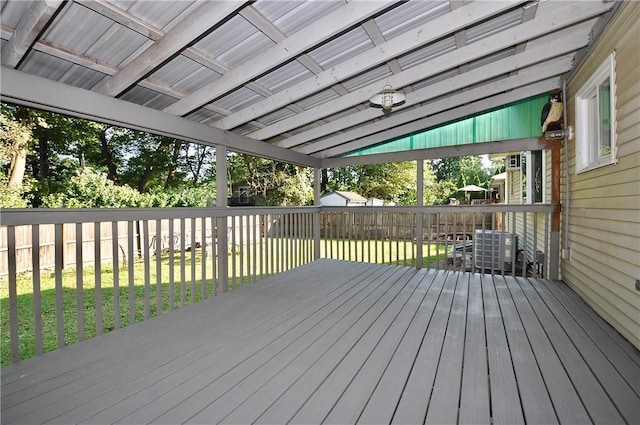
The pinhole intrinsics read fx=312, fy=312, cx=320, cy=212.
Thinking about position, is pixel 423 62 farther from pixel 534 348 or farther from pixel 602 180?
pixel 534 348

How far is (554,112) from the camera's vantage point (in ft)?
13.3

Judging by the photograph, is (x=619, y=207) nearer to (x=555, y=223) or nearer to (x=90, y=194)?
(x=555, y=223)

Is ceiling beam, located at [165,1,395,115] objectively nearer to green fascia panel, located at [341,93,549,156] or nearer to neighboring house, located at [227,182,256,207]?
green fascia panel, located at [341,93,549,156]

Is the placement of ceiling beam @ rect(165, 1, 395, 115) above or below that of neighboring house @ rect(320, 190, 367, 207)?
above

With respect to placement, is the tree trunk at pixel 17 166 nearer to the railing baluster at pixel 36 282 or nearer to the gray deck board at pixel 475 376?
the railing baluster at pixel 36 282

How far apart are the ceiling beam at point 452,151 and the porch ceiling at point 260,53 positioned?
74 cm

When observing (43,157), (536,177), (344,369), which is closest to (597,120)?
(536,177)

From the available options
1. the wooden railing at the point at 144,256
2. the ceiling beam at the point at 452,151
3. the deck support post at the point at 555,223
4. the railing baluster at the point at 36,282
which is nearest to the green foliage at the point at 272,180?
the wooden railing at the point at 144,256

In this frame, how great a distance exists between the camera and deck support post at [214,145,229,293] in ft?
12.6

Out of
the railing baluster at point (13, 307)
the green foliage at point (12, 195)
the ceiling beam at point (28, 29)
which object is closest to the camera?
the ceiling beam at point (28, 29)

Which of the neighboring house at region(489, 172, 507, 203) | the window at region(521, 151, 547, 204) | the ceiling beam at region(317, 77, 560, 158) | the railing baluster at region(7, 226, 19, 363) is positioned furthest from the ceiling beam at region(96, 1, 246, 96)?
the neighboring house at region(489, 172, 507, 203)

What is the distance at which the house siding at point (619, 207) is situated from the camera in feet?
7.55

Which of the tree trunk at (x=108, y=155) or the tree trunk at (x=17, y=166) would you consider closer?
the tree trunk at (x=17, y=166)

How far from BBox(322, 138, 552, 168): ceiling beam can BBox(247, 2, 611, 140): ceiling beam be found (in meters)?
1.94
